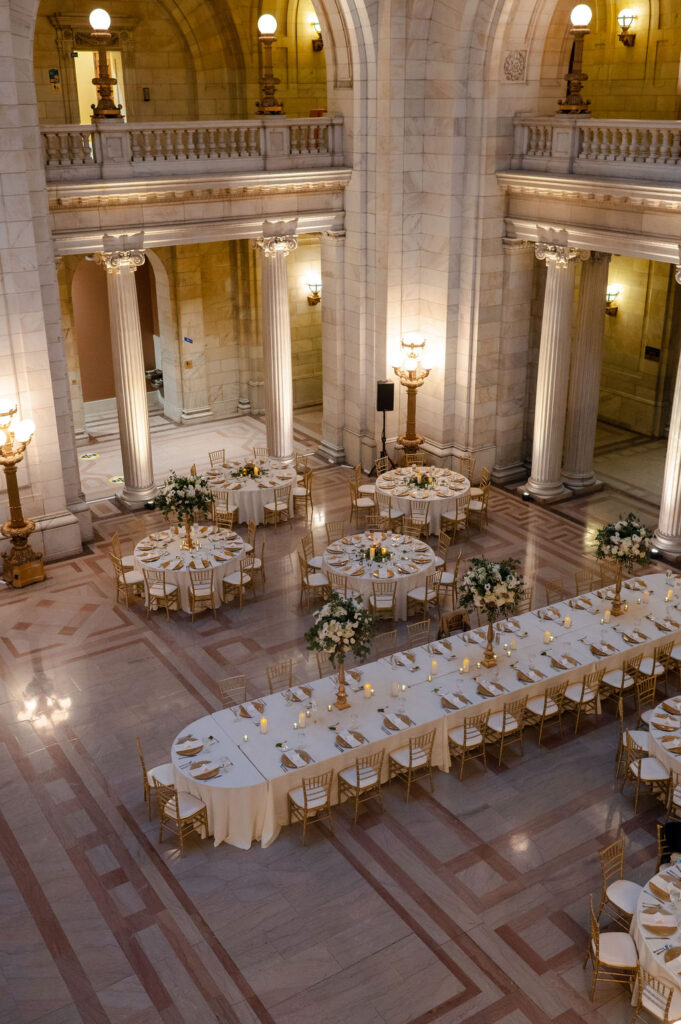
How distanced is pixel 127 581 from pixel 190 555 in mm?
1023

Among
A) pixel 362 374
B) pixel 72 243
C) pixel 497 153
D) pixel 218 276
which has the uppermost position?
pixel 497 153

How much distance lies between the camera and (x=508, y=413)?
19781 millimetres

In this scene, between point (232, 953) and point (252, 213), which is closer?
point (232, 953)

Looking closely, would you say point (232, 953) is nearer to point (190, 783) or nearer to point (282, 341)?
point (190, 783)

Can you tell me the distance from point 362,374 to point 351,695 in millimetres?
9450

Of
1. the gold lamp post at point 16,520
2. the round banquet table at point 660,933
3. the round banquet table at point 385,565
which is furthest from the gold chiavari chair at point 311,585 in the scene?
the round banquet table at point 660,933

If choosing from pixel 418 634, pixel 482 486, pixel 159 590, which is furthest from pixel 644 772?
pixel 482 486

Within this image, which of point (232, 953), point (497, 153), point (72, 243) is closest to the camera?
point (232, 953)

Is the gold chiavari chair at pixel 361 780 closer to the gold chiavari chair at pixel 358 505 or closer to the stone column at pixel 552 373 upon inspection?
the gold chiavari chair at pixel 358 505

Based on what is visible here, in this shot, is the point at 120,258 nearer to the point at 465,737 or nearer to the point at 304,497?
the point at 304,497

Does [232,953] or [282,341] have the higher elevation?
[282,341]

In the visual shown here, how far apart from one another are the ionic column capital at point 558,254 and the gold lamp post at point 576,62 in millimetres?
2184

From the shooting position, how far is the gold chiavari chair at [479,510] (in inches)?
701

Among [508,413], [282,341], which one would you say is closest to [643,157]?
[508,413]
